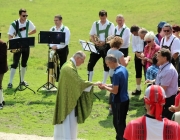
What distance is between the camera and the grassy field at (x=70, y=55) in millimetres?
11438

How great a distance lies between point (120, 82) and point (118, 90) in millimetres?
167

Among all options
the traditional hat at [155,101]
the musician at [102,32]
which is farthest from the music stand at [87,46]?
the traditional hat at [155,101]

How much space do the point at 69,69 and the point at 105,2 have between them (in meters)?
26.3

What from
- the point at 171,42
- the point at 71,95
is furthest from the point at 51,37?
the point at 71,95

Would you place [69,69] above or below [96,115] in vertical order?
above

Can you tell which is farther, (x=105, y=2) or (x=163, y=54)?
(x=105, y=2)

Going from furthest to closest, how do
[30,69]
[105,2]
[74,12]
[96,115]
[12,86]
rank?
[105,2]
[74,12]
[30,69]
[12,86]
[96,115]

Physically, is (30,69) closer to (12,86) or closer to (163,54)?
(12,86)

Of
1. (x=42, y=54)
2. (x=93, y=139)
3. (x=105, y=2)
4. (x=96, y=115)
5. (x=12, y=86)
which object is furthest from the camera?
(x=105, y=2)

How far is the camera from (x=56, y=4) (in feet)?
116

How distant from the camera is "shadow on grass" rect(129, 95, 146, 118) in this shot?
12.2m

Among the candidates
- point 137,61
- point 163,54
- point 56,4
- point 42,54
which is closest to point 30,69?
point 42,54

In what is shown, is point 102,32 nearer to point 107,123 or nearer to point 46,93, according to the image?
point 46,93

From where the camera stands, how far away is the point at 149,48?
1210cm
